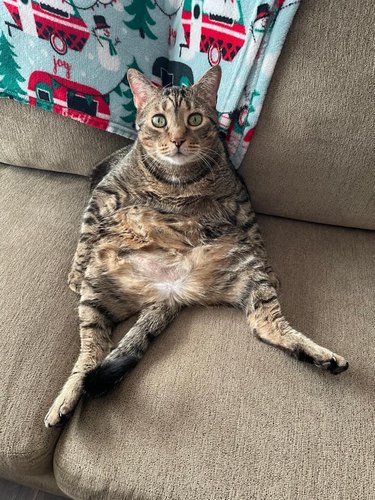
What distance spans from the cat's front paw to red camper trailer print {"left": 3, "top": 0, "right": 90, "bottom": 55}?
602 millimetres

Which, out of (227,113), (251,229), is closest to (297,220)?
(251,229)

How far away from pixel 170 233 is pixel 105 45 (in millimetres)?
539

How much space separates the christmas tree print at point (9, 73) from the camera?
117cm

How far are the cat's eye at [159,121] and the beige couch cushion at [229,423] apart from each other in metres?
0.52

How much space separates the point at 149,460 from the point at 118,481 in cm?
7

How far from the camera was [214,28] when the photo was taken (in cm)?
110

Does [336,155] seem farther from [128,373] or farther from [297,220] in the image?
[128,373]

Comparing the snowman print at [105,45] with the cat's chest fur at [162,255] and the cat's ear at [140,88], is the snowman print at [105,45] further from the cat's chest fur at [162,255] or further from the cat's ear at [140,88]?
the cat's chest fur at [162,255]

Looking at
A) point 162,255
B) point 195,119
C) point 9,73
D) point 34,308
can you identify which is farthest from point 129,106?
point 34,308

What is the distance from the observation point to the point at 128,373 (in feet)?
3.02

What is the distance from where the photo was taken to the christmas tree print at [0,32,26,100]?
117 cm

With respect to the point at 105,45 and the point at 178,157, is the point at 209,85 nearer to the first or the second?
the point at 178,157

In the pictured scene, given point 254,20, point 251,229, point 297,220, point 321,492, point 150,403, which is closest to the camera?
point 321,492

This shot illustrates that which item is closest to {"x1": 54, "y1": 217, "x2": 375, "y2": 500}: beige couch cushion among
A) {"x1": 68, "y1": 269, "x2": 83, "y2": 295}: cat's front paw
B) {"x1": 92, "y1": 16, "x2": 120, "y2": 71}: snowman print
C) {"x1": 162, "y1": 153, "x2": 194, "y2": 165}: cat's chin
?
{"x1": 68, "y1": 269, "x2": 83, "y2": 295}: cat's front paw
